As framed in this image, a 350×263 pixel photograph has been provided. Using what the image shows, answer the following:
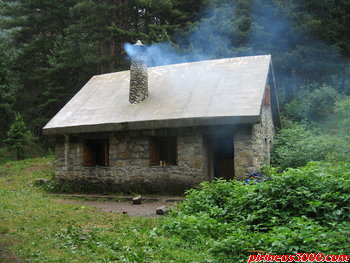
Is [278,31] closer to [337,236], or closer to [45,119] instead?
[45,119]

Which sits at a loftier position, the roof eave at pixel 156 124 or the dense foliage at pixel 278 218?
the roof eave at pixel 156 124

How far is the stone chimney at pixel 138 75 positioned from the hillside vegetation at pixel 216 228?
6.11 metres

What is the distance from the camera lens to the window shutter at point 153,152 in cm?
1200

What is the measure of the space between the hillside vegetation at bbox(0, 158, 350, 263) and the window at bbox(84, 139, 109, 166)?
4.96 metres

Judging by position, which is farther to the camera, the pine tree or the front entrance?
the pine tree

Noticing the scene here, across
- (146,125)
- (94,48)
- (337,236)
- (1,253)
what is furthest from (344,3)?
(1,253)

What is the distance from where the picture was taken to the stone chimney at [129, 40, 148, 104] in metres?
13.3

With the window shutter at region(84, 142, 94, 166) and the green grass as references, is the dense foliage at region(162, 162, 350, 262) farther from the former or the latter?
the window shutter at region(84, 142, 94, 166)

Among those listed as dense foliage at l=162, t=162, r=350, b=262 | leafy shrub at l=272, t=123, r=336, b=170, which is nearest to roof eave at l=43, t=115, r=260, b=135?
dense foliage at l=162, t=162, r=350, b=262

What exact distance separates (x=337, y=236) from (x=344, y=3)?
24723mm

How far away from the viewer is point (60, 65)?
907 inches

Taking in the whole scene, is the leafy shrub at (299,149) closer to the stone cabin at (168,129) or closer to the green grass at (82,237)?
the stone cabin at (168,129)

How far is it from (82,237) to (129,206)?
4.34 m

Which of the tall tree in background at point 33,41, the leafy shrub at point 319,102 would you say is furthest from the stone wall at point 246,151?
the tall tree in background at point 33,41
